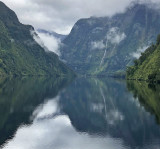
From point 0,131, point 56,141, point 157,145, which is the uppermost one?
point 0,131

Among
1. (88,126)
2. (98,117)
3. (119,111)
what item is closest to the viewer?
(88,126)

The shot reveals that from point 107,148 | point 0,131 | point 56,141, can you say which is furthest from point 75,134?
point 0,131

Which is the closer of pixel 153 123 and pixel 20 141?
pixel 20 141

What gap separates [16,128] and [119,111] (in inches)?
1452

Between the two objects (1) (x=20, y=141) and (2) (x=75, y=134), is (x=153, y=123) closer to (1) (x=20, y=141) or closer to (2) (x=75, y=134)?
(2) (x=75, y=134)

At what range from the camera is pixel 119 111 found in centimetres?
8394

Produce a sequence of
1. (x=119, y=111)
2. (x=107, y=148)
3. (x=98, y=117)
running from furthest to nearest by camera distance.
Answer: (x=119, y=111)
(x=98, y=117)
(x=107, y=148)

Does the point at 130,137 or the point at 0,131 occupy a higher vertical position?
the point at 0,131

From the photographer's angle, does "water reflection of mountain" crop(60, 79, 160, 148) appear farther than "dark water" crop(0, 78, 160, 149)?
Yes

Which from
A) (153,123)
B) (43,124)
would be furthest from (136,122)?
(43,124)

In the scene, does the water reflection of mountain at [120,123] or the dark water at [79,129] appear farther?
the water reflection of mountain at [120,123]

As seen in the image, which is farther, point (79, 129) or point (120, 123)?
point (120, 123)

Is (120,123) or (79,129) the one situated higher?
(79,129)

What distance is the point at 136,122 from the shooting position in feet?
217
